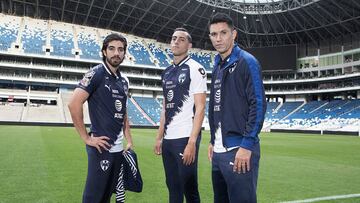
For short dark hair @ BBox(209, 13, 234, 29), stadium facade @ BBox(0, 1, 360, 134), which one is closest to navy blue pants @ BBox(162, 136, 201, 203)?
short dark hair @ BBox(209, 13, 234, 29)

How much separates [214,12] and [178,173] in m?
57.7

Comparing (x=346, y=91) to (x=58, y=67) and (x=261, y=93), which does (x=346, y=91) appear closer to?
(x=58, y=67)

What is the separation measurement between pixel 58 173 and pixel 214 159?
711 centimetres

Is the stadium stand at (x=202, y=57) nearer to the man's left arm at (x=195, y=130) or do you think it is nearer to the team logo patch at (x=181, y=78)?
the team logo patch at (x=181, y=78)

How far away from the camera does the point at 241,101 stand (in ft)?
12.7

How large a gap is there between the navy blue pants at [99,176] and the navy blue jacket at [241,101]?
1.39 meters

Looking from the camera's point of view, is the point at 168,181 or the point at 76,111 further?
the point at 168,181

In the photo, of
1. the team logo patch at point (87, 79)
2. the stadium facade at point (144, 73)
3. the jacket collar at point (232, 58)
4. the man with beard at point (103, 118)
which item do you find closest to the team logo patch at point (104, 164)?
the man with beard at point (103, 118)

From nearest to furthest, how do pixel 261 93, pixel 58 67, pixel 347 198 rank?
pixel 261 93 → pixel 347 198 → pixel 58 67

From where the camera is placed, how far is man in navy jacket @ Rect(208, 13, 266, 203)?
3.72 meters

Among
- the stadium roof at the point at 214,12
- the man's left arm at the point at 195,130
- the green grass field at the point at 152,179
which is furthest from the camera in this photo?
the stadium roof at the point at 214,12

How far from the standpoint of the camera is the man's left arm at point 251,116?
367 centimetres

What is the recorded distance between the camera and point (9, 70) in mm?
60906

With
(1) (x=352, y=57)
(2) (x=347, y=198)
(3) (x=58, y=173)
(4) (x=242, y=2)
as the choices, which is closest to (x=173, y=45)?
(2) (x=347, y=198)
